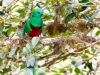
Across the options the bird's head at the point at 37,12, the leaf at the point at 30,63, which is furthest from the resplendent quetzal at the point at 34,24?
the leaf at the point at 30,63

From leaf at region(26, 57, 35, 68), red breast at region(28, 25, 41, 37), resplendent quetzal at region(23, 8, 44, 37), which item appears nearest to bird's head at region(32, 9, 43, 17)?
resplendent quetzal at region(23, 8, 44, 37)

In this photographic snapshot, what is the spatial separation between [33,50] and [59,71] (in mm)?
914

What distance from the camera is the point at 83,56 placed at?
7.39ft

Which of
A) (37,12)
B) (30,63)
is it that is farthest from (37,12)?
(30,63)

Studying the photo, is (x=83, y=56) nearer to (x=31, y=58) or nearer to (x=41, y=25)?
(x=41, y=25)

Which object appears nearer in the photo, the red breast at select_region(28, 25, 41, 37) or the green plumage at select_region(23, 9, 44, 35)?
the green plumage at select_region(23, 9, 44, 35)

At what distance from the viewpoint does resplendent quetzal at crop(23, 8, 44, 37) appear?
203 centimetres

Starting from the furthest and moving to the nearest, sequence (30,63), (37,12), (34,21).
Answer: (34,21)
(37,12)
(30,63)

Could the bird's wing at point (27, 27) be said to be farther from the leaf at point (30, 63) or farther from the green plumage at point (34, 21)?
the leaf at point (30, 63)

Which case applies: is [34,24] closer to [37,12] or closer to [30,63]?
[37,12]

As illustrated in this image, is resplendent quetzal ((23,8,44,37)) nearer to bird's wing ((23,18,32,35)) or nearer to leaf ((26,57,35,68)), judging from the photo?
bird's wing ((23,18,32,35))

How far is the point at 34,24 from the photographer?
85.8 inches

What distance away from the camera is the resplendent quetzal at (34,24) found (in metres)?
2.03

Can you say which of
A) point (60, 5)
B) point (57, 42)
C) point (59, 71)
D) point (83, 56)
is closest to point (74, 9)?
point (60, 5)
